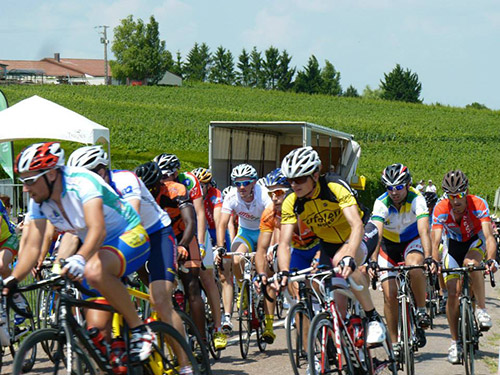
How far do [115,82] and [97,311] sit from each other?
137887mm

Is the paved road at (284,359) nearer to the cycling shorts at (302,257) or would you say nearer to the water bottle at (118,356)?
the cycling shorts at (302,257)

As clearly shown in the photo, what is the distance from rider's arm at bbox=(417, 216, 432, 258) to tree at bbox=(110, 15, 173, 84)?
117456 millimetres

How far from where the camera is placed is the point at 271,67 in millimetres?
149250

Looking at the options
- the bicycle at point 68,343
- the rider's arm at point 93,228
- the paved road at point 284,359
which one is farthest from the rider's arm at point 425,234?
the rider's arm at point 93,228

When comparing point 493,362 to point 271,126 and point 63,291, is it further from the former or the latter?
point 271,126

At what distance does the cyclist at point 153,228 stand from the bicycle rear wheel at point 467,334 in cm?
313

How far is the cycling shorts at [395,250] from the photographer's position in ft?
29.2

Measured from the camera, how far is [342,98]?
338 feet

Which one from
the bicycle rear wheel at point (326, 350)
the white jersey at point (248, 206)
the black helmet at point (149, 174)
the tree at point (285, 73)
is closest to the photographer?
the bicycle rear wheel at point (326, 350)

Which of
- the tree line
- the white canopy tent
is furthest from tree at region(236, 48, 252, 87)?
the white canopy tent

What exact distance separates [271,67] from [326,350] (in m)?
145

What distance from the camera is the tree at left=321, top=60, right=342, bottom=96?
5482 inches

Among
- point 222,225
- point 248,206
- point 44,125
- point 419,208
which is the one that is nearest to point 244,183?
point 248,206

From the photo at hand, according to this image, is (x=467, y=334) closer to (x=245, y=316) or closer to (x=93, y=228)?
(x=245, y=316)
